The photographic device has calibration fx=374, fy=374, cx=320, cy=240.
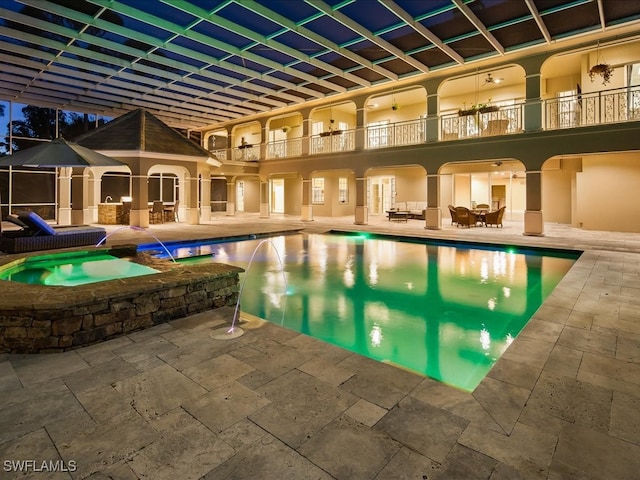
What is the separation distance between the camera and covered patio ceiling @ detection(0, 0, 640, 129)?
352 inches

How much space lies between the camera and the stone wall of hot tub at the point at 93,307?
326 cm

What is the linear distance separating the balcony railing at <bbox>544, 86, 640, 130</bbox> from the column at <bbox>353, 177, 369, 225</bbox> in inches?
271

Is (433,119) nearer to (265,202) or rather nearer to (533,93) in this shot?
(533,93)

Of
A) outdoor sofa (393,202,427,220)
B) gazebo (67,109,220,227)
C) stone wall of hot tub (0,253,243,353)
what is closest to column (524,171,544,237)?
outdoor sofa (393,202,427,220)

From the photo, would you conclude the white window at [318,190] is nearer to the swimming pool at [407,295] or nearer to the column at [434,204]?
the column at [434,204]

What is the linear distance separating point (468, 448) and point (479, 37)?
11.8 m

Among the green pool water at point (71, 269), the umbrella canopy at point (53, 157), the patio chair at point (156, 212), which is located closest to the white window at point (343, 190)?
the patio chair at point (156, 212)

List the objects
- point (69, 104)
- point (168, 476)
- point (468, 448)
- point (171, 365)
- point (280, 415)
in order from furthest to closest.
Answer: point (69, 104), point (171, 365), point (280, 415), point (468, 448), point (168, 476)

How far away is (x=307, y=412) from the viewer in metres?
2.34

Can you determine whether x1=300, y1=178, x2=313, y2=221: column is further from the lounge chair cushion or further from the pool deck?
the pool deck

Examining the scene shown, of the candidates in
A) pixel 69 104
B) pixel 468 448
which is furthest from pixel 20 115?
pixel 468 448

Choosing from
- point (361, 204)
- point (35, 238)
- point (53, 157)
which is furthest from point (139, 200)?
point (361, 204)

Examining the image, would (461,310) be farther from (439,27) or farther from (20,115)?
(20,115)

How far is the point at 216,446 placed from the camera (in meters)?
2.01
